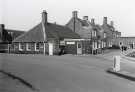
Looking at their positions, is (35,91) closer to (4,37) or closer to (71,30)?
(71,30)

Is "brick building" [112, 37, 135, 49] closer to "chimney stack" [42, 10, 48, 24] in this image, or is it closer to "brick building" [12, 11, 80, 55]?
"brick building" [12, 11, 80, 55]

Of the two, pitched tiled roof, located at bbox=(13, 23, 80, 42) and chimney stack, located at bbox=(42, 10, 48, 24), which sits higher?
chimney stack, located at bbox=(42, 10, 48, 24)

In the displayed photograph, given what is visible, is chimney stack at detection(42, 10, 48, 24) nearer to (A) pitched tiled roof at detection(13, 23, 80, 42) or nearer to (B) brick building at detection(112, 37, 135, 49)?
(A) pitched tiled roof at detection(13, 23, 80, 42)

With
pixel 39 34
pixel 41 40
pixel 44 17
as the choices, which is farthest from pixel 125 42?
pixel 41 40

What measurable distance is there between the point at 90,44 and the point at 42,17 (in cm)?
1077

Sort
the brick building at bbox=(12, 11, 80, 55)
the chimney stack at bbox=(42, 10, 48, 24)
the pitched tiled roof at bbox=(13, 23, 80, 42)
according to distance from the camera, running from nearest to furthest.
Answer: the brick building at bbox=(12, 11, 80, 55)
the pitched tiled roof at bbox=(13, 23, 80, 42)
the chimney stack at bbox=(42, 10, 48, 24)

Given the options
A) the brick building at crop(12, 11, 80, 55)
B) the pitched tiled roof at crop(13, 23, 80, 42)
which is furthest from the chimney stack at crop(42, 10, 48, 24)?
the pitched tiled roof at crop(13, 23, 80, 42)

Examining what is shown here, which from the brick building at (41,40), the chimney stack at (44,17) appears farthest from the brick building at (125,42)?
the chimney stack at (44,17)

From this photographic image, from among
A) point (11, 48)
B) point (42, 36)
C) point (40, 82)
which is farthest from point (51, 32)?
point (40, 82)

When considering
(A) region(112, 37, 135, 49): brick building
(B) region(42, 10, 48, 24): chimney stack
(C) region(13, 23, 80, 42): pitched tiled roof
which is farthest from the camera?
(A) region(112, 37, 135, 49): brick building

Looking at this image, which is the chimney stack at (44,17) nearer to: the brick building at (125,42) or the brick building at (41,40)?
the brick building at (41,40)

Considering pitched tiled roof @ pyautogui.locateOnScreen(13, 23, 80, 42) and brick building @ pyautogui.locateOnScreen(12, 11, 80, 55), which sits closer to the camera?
brick building @ pyautogui.locateOnScreen(12, 11, 80, 55)

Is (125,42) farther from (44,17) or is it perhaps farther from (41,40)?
(41,40)

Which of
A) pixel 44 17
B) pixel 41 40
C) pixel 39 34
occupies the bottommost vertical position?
pixel 41 40
